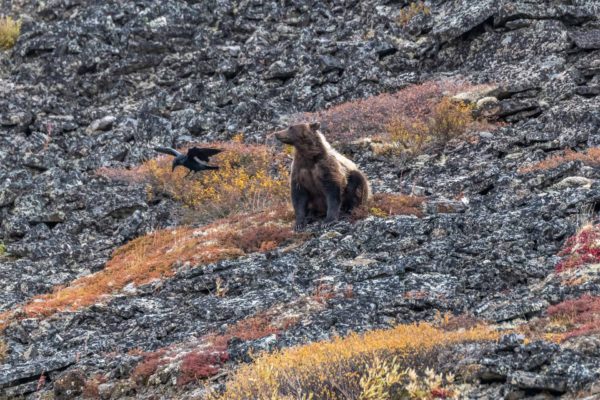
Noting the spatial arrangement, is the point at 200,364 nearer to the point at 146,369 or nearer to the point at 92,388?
the point at 146,369

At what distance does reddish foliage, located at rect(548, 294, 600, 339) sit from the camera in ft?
26.1

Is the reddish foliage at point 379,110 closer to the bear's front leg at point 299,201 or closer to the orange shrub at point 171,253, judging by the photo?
the orange shrub at point 171,253

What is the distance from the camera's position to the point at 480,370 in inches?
278

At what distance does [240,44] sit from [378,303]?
1859 centimetres

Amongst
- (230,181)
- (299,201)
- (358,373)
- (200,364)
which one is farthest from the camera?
(230,181)

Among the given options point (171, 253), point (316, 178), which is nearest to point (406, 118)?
point (316, 178)

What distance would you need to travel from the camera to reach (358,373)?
Answer: 7.35 metres

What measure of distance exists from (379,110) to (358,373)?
1604 cm

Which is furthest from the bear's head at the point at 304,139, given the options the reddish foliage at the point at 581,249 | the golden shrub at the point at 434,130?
the reddish foliage at the point at 581,249

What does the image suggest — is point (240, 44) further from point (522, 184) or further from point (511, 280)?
point (511, 280)

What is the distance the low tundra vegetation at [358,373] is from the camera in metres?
6.89

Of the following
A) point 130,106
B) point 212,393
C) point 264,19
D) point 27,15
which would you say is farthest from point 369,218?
point 27,15

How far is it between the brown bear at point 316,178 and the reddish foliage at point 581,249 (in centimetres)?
442

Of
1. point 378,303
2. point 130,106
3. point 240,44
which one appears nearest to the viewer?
point 378,303
